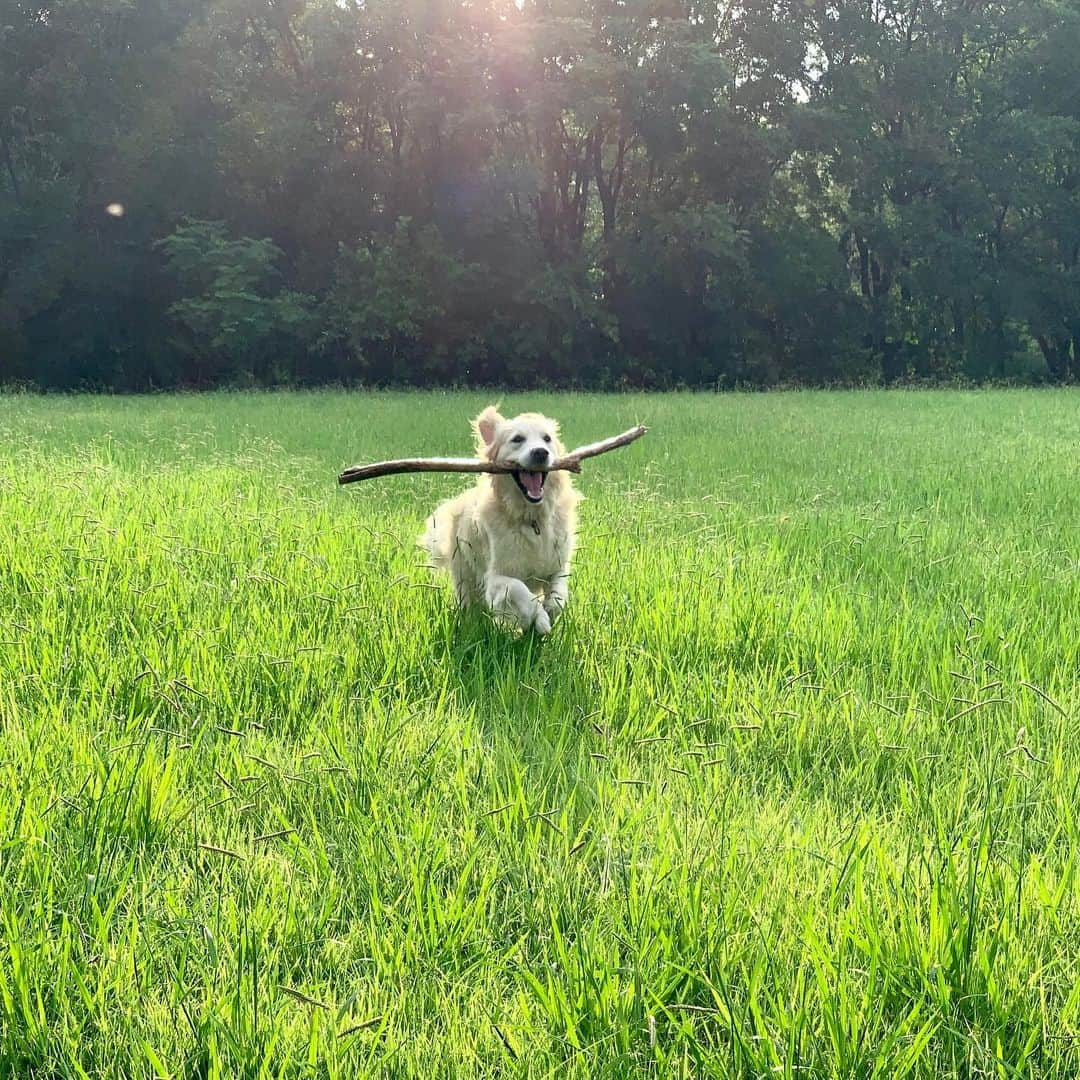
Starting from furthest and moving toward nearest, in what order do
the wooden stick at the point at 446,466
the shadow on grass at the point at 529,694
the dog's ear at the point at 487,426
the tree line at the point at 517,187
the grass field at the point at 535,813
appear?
the tree line at the point at 517,187 → the dog's ear at the point at 487,426 → the wooden stick at the point at 446,466 → the shadow on grass at the point at 529,694 → the grass field at the point at 535,813

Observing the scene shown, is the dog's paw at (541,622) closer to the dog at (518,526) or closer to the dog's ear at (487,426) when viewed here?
the dog at (518,526)

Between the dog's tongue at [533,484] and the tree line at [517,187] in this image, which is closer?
the dog's tongue at [533,484]

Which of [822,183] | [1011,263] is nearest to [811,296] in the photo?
[822,183]

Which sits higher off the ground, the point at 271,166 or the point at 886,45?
the point at 886,45

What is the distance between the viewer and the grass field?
5.29 feet

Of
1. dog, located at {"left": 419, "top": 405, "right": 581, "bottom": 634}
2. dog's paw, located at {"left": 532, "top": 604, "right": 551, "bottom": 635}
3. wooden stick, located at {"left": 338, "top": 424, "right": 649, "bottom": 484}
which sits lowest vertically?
dog's paw, located at {"left": 532, "top": 604, "right": 551, "bottom": 635}

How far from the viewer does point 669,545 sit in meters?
5.51

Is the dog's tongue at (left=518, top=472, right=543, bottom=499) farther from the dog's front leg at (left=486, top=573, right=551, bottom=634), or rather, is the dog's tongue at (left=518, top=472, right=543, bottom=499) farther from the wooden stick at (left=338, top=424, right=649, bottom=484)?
the dog's front leg at (left=486, top=573, right=551, bottom=634)

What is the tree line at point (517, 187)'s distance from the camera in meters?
30.3

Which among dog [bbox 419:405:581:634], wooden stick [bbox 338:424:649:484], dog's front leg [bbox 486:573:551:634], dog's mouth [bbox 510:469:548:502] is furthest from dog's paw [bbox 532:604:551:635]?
wooden stick [bbox 338:424:649:484]

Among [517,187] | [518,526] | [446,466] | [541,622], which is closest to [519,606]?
[541,622]

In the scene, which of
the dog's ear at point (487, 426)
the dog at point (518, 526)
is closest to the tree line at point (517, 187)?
the dog's ear at point (487, 426)

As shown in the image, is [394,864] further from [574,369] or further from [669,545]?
[574,369]

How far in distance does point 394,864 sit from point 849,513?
17.9ft
